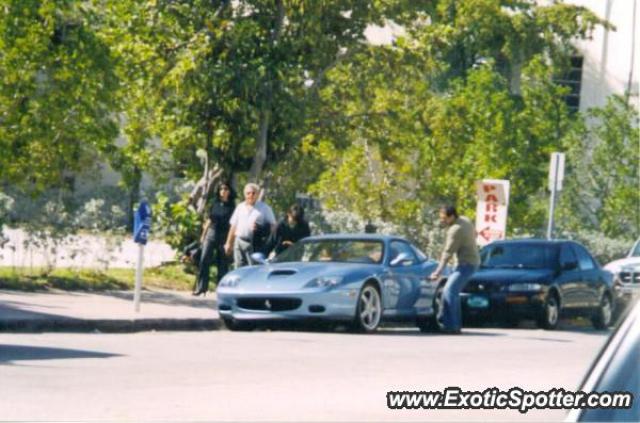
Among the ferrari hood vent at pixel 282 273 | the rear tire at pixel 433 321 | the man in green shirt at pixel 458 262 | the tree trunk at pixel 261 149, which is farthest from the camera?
the tree trunk at pixel 261 149

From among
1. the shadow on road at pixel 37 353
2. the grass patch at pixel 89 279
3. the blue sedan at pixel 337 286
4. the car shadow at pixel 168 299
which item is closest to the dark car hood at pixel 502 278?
the blue sedan at pixel 337 286

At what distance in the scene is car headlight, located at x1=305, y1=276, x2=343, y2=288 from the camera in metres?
20.1

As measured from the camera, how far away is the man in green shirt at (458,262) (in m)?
21.7

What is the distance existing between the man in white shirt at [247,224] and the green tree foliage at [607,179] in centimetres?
2165

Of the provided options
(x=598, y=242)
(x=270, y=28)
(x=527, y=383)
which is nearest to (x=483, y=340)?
(x=527, y=383)

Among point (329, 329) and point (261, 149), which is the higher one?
point (261, 149)

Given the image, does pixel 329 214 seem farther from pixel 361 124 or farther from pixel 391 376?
pixel 391 376

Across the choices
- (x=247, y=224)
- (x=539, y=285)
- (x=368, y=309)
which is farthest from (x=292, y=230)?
(x=368, y=309)

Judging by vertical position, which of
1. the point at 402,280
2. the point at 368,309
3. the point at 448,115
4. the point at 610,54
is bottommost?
the point at 368,309

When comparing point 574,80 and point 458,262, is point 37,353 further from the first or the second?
point 574,80

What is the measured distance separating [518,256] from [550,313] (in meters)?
1.67

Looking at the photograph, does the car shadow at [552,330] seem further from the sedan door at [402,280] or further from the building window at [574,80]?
the building window at [574,80]

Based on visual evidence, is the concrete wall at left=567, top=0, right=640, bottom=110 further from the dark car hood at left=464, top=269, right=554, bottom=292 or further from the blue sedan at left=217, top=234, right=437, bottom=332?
the blue sedan at left=217, top=234, right=437, bottom=332

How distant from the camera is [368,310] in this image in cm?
2052
